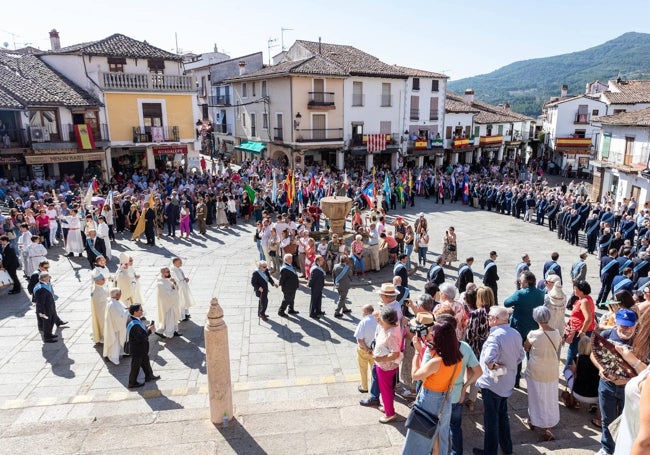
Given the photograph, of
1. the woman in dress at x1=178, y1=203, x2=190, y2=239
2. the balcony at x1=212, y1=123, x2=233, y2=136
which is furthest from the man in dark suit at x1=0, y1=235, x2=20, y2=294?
the balcony at x1=212, y1=123, x2=233, y2=136

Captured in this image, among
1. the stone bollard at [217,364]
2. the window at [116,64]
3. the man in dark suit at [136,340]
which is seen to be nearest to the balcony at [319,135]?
the window at [116,64]

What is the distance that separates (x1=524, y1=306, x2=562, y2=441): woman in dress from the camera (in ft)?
17.1

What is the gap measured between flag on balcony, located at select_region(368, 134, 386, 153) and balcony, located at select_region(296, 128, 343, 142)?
222cm

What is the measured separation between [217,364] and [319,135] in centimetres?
2931

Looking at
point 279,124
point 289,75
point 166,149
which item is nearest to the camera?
point 166,149

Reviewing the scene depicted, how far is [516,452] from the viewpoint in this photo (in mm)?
5090

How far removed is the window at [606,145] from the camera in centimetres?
2823

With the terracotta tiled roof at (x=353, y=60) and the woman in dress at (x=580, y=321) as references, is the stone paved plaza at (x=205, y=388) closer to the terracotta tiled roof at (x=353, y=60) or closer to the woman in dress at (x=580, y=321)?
the woman in dress at (x=580, y=321)

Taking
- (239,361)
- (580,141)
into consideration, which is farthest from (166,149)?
(580,141)

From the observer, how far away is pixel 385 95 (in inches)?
1403

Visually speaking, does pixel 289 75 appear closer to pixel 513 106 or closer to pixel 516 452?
pixel 516 452

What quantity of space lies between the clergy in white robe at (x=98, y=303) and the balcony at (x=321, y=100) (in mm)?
26055

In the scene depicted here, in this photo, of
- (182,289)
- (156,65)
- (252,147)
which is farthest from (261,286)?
(252,147)

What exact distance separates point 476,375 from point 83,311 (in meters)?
9.20
